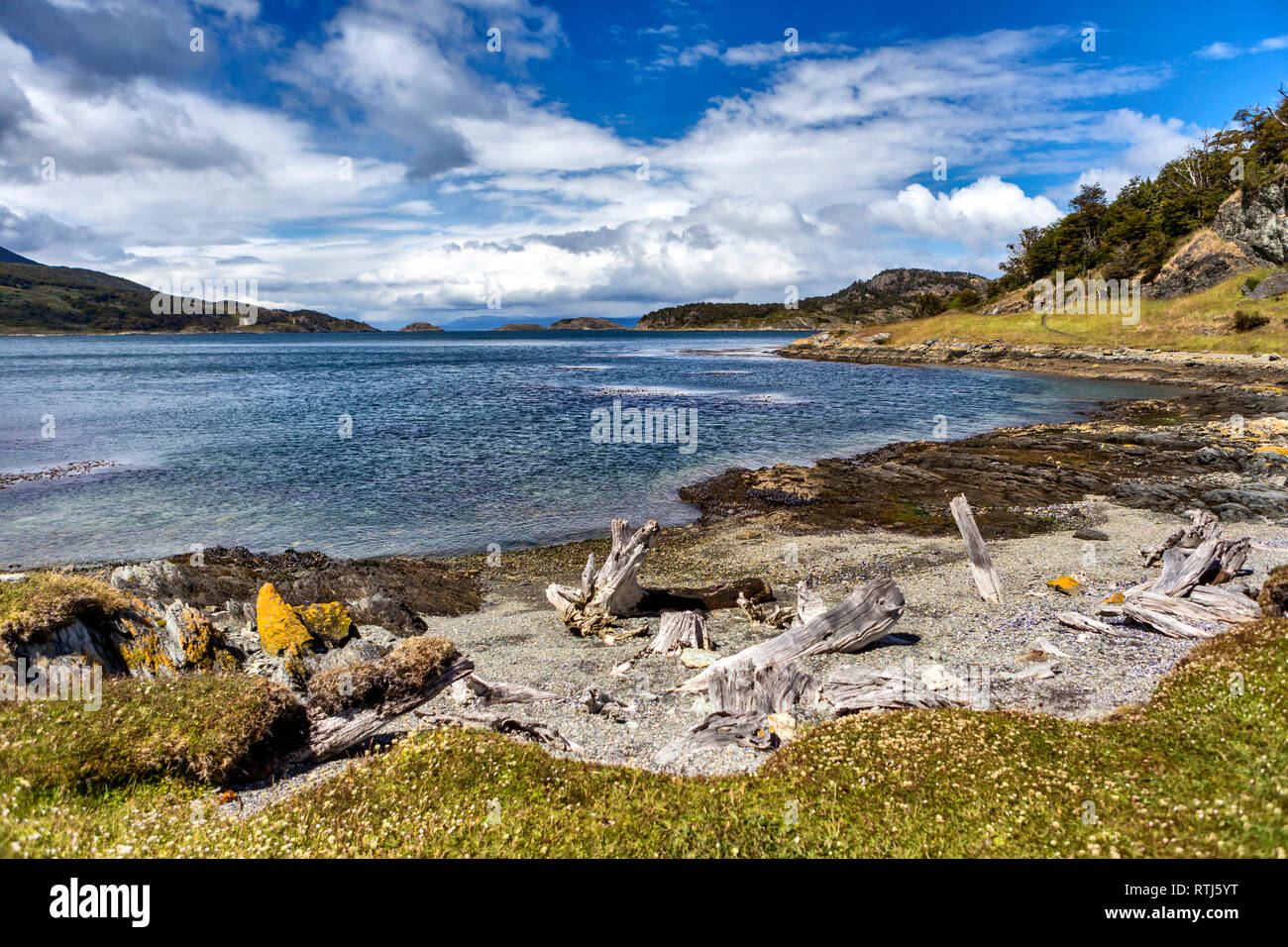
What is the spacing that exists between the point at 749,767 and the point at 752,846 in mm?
3091

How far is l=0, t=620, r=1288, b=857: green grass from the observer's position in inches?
316

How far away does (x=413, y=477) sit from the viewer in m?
42.2

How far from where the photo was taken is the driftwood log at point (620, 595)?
20453 millimetres

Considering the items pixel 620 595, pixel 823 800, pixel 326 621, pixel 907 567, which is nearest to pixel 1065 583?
pixel 907 567

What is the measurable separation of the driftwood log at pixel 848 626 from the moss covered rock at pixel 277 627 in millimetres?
11029

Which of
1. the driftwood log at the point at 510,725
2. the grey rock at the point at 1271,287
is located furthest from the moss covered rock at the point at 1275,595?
the grey rock at the point at 1271,287

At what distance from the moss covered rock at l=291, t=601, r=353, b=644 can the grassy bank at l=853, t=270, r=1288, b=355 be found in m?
106

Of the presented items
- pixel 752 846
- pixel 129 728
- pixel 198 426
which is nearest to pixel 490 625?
pixel 129 728

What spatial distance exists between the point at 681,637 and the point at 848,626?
174 inches

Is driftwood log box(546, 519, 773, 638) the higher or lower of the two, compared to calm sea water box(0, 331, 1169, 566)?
lower

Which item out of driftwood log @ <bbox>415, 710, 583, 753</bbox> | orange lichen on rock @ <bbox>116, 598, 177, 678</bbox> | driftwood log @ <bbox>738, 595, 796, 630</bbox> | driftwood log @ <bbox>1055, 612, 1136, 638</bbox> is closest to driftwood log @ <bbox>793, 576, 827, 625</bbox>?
driftwood log @ <bbox>738, 595, 796, 630</bbox>

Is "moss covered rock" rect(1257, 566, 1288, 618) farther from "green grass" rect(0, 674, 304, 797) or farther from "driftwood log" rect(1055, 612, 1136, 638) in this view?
"green grass" rect(0, 674, 304, 797)

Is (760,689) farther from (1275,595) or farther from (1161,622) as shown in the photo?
(1275,595)
